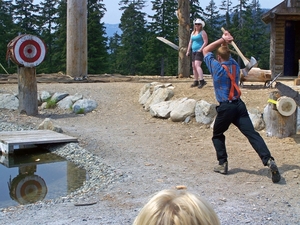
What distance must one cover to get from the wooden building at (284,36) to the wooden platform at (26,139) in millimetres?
9435

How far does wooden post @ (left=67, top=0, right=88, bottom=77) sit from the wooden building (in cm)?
603

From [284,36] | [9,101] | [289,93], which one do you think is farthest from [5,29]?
[289,93]

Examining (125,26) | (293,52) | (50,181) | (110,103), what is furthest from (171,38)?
(50,181)

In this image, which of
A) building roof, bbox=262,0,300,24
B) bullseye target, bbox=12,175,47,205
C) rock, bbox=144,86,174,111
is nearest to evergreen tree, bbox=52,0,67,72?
building roof, bbox=262,0,300,24

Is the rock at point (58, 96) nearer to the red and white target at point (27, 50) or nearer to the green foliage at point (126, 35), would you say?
the red and white target at point (27, 50)

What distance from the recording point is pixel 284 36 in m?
16.4

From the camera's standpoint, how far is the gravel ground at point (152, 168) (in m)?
4.66

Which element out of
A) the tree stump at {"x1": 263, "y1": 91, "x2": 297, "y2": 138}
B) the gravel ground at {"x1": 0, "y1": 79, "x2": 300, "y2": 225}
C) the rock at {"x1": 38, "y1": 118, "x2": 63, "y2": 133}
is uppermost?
the tree stump at {"x1": 263, "y1": 91, "x2": 297, "y2": 138}

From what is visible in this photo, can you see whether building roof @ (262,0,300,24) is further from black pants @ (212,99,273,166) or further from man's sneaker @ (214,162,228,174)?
man's sneaker @ (214,162,228,174)

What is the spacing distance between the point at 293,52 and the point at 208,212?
18230mm

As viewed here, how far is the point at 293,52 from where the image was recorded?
18.7 meters

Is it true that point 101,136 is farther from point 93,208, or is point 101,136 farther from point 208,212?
point 208,212

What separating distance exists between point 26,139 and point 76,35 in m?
7.30

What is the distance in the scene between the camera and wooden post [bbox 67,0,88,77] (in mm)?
14711
